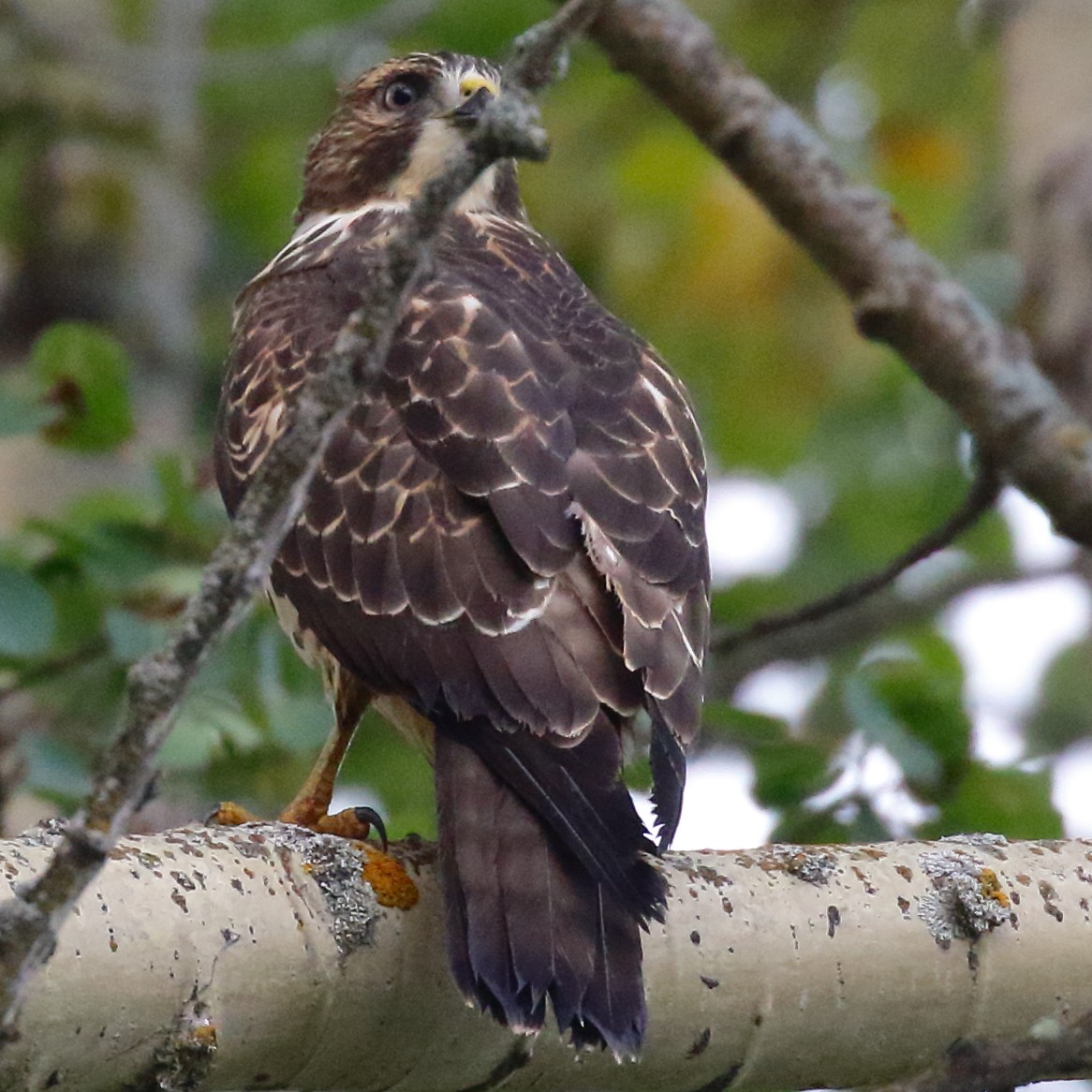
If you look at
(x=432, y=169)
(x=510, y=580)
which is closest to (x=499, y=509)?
(x=510, y=580)

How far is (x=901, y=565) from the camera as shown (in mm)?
4242

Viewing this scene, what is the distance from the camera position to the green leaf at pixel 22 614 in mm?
3641

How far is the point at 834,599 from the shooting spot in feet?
14.0

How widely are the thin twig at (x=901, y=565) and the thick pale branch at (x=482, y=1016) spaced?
4.39 feet

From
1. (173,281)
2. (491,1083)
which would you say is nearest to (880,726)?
(491,1083)

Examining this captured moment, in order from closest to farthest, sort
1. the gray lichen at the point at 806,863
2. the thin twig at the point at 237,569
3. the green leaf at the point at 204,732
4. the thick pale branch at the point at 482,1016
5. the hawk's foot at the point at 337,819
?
the thin twig at the point at 237,569
the thick pale branch at the point at 482,1016
the gray lichen at the point at 806,863
the hawk's foot at the point at 337,819
the green leaf at the point at 204,732

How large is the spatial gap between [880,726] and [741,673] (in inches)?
58.6

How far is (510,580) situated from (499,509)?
0.15 metres

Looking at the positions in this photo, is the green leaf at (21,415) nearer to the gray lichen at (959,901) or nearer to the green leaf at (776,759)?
the green leaf at (776,759)

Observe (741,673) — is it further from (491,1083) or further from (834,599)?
(491,1083)

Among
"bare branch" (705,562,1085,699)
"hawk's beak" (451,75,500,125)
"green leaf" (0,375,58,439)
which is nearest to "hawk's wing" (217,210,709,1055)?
"green leaf" (0,375,58,439)

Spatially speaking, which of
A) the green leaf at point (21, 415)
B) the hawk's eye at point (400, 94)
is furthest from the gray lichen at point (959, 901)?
the hawk's eye at point (400, 94)

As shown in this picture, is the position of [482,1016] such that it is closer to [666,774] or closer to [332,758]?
[666,774]

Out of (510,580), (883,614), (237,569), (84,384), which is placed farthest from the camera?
(883,614)
